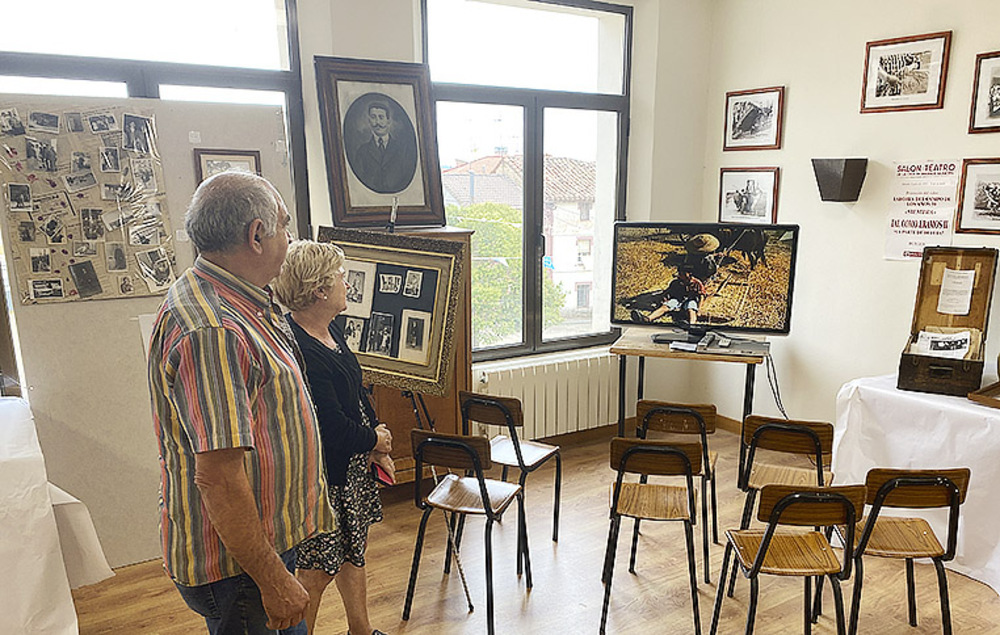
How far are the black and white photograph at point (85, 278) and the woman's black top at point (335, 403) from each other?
1248 mm

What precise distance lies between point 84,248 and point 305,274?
1348 mm

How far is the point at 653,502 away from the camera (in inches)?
99.9

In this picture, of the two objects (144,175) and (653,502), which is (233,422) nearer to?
(653,502)

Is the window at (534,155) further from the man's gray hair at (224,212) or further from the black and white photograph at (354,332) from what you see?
the man's gray hair at (224,212)

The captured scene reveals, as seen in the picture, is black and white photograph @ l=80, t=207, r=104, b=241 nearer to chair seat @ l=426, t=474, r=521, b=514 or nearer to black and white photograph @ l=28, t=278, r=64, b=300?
black and white photograph @ l=28, t=278, r=64, b=300

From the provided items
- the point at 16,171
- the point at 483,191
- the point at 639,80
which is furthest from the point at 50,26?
the point at 639,80

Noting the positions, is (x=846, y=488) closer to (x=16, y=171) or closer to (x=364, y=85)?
(x=364, y=85)

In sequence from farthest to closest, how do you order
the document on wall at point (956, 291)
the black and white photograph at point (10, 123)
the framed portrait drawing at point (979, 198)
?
1. the framed portrait drawing at point (979, 198)
2. the document on wall at point (956, 291)
3. the black and white photograph at point (10, 123)

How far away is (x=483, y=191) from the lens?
3.98 m

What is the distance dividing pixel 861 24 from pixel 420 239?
2657 mm

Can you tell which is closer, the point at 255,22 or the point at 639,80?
the point at 255,22

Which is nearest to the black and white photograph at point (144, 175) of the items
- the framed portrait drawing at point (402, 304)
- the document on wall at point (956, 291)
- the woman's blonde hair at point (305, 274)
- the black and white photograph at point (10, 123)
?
the black and white photograph at point (10, 123)

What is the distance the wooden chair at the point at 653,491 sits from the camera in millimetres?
2299

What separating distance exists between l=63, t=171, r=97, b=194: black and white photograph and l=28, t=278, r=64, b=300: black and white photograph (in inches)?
13.8
